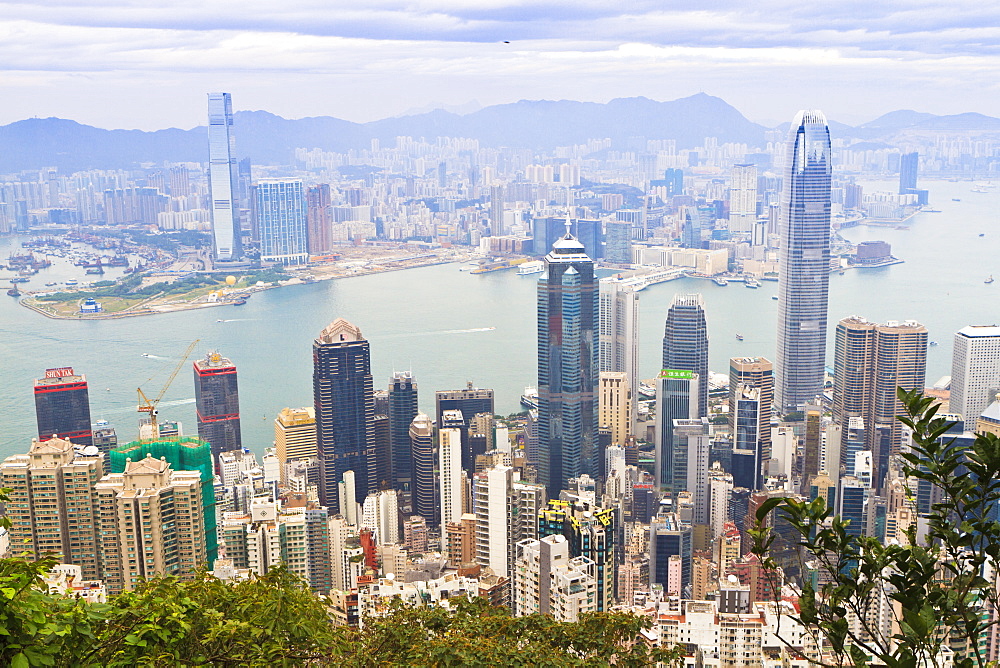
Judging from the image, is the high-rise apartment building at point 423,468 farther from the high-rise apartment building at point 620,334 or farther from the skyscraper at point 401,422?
the high-rise apartment building at point 620,334

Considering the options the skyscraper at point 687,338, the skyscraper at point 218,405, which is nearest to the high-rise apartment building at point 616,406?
the skyscraper at point 687,338

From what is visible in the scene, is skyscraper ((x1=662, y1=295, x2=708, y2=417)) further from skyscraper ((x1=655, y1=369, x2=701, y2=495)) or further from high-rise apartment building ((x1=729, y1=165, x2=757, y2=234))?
high-rise apartment building ((x1=729, y1=165, x2=757, y2=234))

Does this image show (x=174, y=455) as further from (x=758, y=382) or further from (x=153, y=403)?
(x=758, y=382)

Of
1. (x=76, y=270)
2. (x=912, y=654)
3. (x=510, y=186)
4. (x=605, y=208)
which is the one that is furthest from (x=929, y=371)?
(x=76, y=270)

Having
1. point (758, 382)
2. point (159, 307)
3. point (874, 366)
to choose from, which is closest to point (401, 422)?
point (758, 382)

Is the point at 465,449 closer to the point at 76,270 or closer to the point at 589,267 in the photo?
the point at 589,267

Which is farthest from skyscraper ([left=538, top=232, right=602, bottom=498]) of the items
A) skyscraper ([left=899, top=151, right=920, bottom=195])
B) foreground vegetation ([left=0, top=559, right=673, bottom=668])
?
foreground vegetation ([left=0, top=559, right=673, bottom=668])
